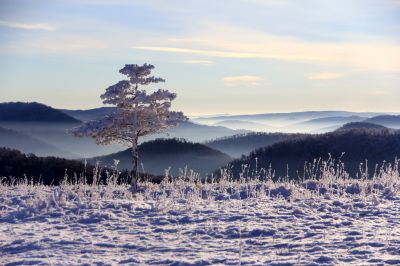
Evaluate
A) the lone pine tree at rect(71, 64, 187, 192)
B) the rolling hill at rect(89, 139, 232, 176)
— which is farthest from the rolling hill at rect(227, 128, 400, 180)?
the lone pine tree at rect(71, 64, 187, 192)

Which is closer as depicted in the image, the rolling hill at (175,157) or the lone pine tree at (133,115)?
the lone pine tree at (133,115)

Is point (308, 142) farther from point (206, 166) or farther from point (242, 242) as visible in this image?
point (242, 242)

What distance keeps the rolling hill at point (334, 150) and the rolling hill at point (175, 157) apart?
142ft

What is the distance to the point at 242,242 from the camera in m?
10.0

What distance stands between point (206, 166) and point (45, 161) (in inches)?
3728

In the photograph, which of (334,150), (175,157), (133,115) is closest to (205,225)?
(133,115)

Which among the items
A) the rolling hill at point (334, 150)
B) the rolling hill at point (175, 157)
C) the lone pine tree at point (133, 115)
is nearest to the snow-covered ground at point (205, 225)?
the lone pine tree at point (133, 115)

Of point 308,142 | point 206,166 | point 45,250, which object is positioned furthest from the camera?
point 206,166

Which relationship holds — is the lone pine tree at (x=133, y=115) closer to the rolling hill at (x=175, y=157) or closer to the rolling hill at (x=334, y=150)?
the rolling hill at (x=334, y=150)

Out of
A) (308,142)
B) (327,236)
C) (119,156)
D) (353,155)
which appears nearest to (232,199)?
(327,236)

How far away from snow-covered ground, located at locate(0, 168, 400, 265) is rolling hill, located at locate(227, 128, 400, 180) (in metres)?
62.3

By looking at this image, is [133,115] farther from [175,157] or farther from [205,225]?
[175,157]

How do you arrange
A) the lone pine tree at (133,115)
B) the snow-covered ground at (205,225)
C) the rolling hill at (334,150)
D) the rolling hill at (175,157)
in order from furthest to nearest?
the rolling hill at (175,157), the rolling hill at (334,150), the lone pine tree at (133,115), the snow-covered ground at (205,225)

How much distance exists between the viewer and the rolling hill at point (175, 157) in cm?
14088
